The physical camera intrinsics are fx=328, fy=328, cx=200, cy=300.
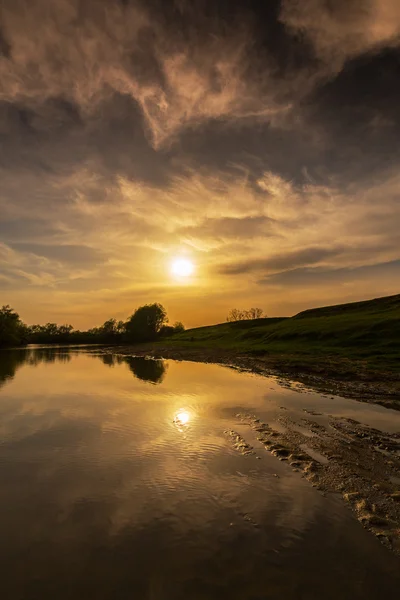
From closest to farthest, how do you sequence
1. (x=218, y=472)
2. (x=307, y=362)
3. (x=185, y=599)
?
(x=185, y=599) < (x=218, y=472) < (x=307, y=362)

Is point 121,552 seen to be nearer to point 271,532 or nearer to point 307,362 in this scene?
point 271,532

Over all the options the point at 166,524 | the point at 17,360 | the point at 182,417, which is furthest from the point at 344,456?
the point at 17,360

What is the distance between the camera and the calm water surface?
6.91 meters

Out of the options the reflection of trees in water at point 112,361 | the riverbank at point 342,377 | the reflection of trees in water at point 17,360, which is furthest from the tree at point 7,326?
the riverbank at point 342,377

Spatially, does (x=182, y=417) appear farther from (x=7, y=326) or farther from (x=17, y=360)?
(x=7, y=326)

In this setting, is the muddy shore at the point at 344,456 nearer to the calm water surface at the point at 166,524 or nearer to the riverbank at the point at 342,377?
the calm water surface at the point at 166,524

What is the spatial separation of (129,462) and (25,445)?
223 inches

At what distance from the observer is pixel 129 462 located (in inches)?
521

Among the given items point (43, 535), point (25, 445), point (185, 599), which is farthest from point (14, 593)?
point (25, 445)

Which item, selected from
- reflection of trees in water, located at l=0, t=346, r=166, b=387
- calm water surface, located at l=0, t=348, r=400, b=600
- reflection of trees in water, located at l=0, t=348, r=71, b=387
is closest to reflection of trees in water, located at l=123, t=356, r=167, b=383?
reflection of trees in water, located at l=0, t=346, r=166, b=387

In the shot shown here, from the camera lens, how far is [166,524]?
909cm

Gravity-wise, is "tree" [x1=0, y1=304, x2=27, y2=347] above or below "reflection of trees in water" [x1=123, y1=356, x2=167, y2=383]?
above

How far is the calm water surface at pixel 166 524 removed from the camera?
6.91 m

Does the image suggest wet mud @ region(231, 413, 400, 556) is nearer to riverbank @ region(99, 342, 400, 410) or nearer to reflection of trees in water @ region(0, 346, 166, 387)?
riverbank @ region(99, 342, 400, 410)
